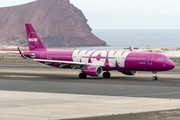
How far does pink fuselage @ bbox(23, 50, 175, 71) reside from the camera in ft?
148

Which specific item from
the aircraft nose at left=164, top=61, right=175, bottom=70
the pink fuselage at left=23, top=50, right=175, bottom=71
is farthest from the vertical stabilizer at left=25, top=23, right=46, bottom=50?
the aircraft nose at left=164, top=61, right=175, bottom=70

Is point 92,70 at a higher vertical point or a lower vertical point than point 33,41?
lower

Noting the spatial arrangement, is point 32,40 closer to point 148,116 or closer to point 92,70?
point 92,70

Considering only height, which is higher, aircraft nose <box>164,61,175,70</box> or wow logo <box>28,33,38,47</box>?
wow logo <box>28,33,38,47</box>

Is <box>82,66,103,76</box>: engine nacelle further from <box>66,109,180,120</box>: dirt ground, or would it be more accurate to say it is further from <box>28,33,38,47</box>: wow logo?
<box>66,109,180,120</box>: dirt ground

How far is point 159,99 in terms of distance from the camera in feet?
85.4

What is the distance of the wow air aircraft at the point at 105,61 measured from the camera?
45.3 meters

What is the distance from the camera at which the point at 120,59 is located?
47.3 m

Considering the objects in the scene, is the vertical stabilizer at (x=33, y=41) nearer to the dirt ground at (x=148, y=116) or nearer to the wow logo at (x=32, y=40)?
the wow logo at (x=32, y=40)

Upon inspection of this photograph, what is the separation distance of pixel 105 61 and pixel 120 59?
2.36 meters

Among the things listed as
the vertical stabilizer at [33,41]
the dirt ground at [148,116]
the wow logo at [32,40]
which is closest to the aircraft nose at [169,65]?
the vertical stabilizer at [33,41]

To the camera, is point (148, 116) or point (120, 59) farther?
point (120, 59)

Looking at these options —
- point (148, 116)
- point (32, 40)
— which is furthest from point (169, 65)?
point (148, 116)

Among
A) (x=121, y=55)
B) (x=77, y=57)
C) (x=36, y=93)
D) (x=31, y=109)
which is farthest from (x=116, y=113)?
(x=77, y=57)
